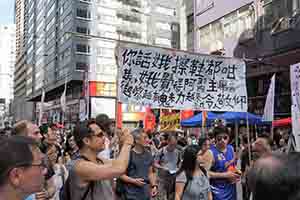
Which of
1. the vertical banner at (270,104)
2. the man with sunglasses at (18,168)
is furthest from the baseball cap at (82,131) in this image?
the vertical banner at (270,104)

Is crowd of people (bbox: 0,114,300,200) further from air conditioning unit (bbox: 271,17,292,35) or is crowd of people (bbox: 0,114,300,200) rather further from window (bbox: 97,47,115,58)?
window (bbox: 97,47,115,58)

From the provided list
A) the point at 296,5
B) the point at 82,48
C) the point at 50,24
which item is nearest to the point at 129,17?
the point at 82,48

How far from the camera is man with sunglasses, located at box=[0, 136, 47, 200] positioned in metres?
1.99

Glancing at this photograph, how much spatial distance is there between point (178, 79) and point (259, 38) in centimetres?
1404

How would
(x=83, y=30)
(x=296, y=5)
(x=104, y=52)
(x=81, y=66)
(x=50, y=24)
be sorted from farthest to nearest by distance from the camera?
(x=50, y=24), (x=104, y=52), (x=83, y=30), (x=81, y=66), (x=296, y=5)

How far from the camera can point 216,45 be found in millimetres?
23250

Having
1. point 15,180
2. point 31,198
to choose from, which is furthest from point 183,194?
point 15,180

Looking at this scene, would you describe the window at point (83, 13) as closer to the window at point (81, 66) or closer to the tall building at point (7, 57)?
the window at point (81, 66)

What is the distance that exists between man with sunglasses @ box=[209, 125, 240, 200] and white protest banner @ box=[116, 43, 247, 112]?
3.35 feet

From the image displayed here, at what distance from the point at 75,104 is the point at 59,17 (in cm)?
1424

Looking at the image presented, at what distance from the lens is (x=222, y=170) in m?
5.64

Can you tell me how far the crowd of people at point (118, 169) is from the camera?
5.63 feet

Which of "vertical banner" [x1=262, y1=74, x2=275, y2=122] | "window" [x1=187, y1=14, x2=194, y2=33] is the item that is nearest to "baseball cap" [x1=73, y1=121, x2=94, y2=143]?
"vertical banner" [x1=262, y1=74, x2=275, y2=122]

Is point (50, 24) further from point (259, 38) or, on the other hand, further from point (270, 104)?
point (270, 104)
